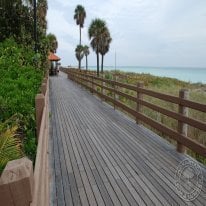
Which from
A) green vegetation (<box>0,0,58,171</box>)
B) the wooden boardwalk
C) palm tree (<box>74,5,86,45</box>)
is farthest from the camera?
palm tree (<box>74,5,86,45</box>)

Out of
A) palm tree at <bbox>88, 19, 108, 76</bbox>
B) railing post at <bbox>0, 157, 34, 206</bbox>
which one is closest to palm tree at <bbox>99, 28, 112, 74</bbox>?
palm tree at <bbox>88, 19, 108, 76</bbox>

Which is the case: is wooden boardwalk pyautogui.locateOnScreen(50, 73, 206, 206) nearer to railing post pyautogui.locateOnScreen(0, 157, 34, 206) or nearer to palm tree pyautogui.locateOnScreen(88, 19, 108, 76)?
railing post pyautogui.locateOnScreen(0, 157, 34, 206)

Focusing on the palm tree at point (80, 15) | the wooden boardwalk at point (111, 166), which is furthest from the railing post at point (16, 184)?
the palm tree at point (80, 15)

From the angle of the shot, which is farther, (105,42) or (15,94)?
(105,42)

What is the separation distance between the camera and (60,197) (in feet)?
13.0

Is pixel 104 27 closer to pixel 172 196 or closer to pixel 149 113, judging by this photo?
pixel 149 113

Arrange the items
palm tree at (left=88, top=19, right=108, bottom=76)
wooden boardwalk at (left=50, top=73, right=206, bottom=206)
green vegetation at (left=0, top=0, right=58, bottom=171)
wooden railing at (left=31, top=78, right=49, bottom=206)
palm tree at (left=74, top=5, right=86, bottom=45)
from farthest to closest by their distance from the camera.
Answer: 1. palm tree at (left=74, top=5, right=86, bottom=45)
2. palm tree at (left=88, top=19, right=108, bottom=76)
3. wooden boardwalk at (left=50, top=73, right=206, bottom=206)
4. green vegetation at (left=0, top=0, right=58, bottom=171)
5. wooden railing at (left=31, top=78, right=49, bottom=206)

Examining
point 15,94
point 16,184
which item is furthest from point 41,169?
→ point 15,94

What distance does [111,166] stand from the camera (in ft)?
16.5
